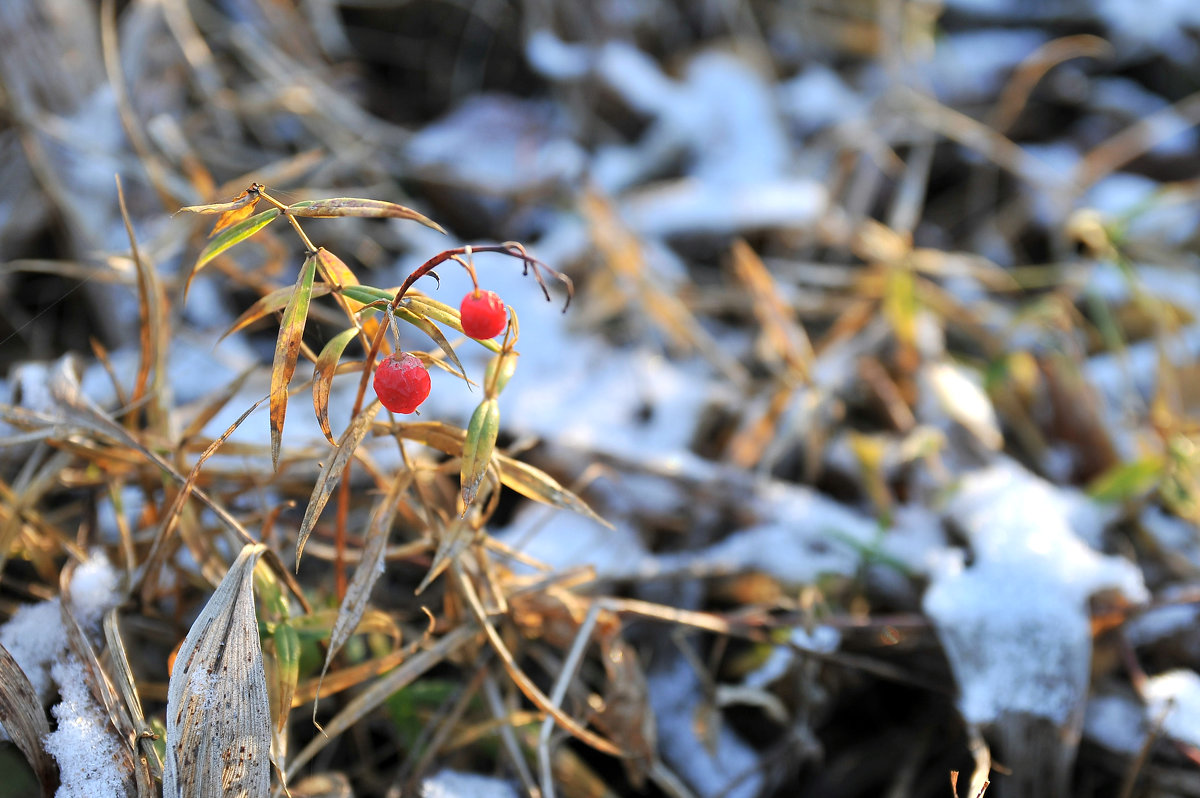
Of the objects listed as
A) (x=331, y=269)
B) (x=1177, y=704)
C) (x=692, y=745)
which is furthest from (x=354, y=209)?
(x=1177, y=704)

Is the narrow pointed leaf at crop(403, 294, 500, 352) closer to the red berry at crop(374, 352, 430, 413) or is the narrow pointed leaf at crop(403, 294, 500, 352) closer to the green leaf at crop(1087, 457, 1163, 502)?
the red berry at crop(374, 352, 430, 413)

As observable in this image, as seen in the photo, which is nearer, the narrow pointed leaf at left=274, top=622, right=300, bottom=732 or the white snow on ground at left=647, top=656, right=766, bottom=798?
the narrow pointed leaf at left=274, top=622, right=300, bottom=732

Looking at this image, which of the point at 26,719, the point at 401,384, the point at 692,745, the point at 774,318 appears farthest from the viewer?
the point at 774,318

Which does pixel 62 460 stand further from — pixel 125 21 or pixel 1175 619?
pixel 1175 619

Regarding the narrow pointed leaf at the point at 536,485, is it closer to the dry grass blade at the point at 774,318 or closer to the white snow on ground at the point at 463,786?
the white snow on ground at the point at 463,786

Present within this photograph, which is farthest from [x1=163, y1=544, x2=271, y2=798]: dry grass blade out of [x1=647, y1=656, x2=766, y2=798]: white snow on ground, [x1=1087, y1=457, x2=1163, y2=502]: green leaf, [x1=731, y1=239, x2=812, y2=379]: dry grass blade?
[x1=1087, y1=457, x2=1163, y2=502]: green leaf

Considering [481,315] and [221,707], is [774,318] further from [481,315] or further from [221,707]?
[221,707]

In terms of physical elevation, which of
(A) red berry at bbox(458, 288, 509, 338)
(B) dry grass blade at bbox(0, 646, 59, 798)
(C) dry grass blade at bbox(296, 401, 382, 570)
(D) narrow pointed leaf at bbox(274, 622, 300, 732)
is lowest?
(B) dry grass blade at bbox(0, 646, 59, 798)
